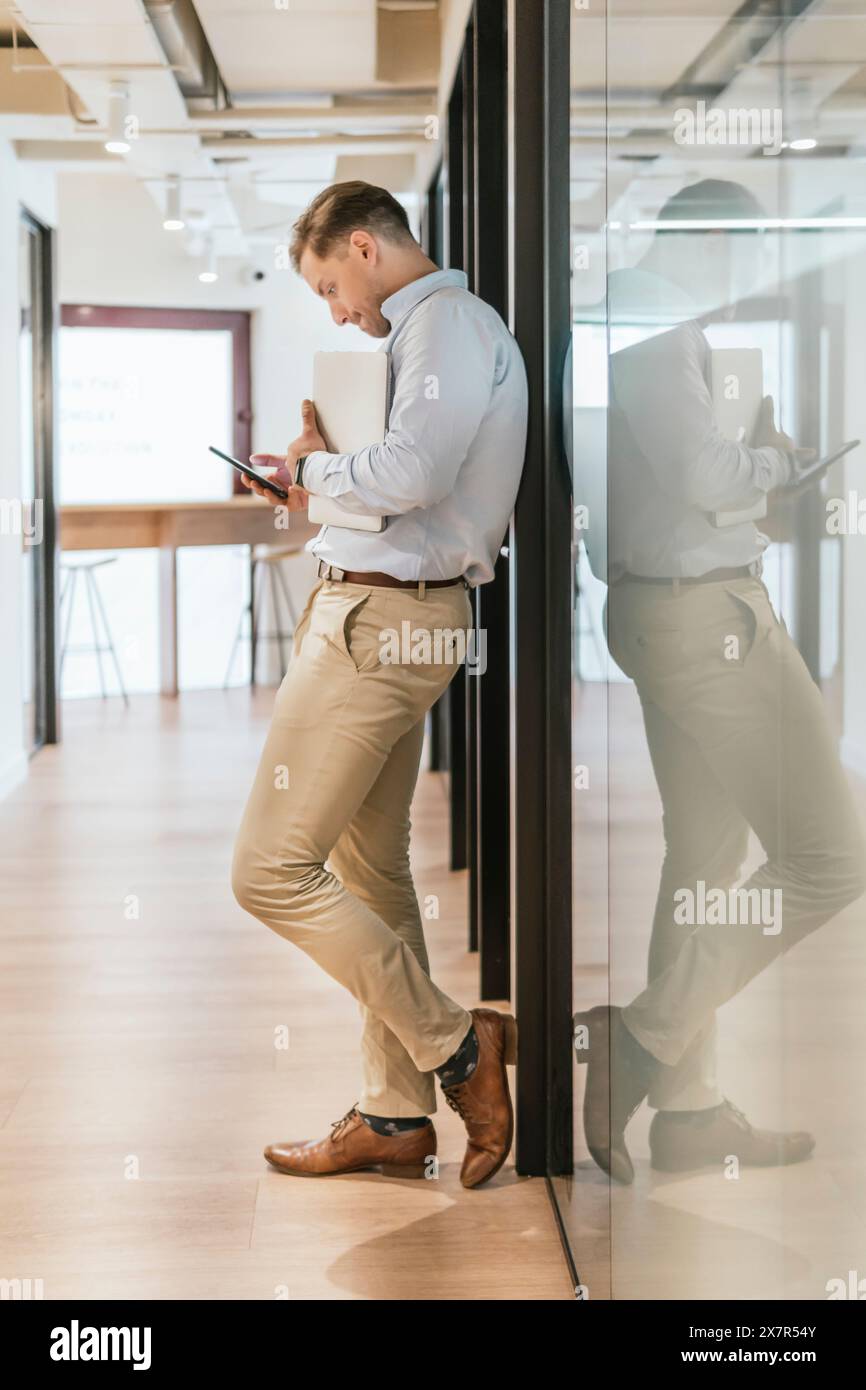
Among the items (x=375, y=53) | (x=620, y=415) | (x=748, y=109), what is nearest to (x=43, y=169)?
(x=375, y=53)

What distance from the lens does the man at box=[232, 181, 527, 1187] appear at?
2170 millimetres

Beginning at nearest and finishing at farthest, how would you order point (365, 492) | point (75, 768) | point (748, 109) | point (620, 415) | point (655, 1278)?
point (748, 109) → point (655, 1278) → point (620, 415) → point (365, 492) → point (75, 768)

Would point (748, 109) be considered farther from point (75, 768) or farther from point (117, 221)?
point (117, 221)

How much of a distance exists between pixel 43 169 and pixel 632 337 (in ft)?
19.2

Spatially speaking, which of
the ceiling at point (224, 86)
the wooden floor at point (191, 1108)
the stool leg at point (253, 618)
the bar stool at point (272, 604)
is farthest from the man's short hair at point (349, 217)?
the stool leg at point (253, 618)

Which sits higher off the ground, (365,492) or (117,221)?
(117,221)

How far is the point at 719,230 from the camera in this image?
4.17ft

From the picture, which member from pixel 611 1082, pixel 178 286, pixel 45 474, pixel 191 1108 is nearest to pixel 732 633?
pixel 611 1082

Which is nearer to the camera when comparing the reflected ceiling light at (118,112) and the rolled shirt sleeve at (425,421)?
the rolled shirt sleeve at (425,421)

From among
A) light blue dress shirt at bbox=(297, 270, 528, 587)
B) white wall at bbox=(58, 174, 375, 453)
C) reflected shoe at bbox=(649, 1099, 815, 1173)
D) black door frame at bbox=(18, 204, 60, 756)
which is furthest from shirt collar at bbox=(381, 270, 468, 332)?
white wall at bbox=(58, 174, 375, 453)

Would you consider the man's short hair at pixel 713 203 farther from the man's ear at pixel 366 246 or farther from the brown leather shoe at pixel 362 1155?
the brown leather shoe at pixel 362 1155

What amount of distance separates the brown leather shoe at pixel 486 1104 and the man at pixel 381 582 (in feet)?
0.13

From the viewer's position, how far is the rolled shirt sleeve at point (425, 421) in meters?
2.13

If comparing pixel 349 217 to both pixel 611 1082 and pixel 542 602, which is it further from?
pixel 611 1082
